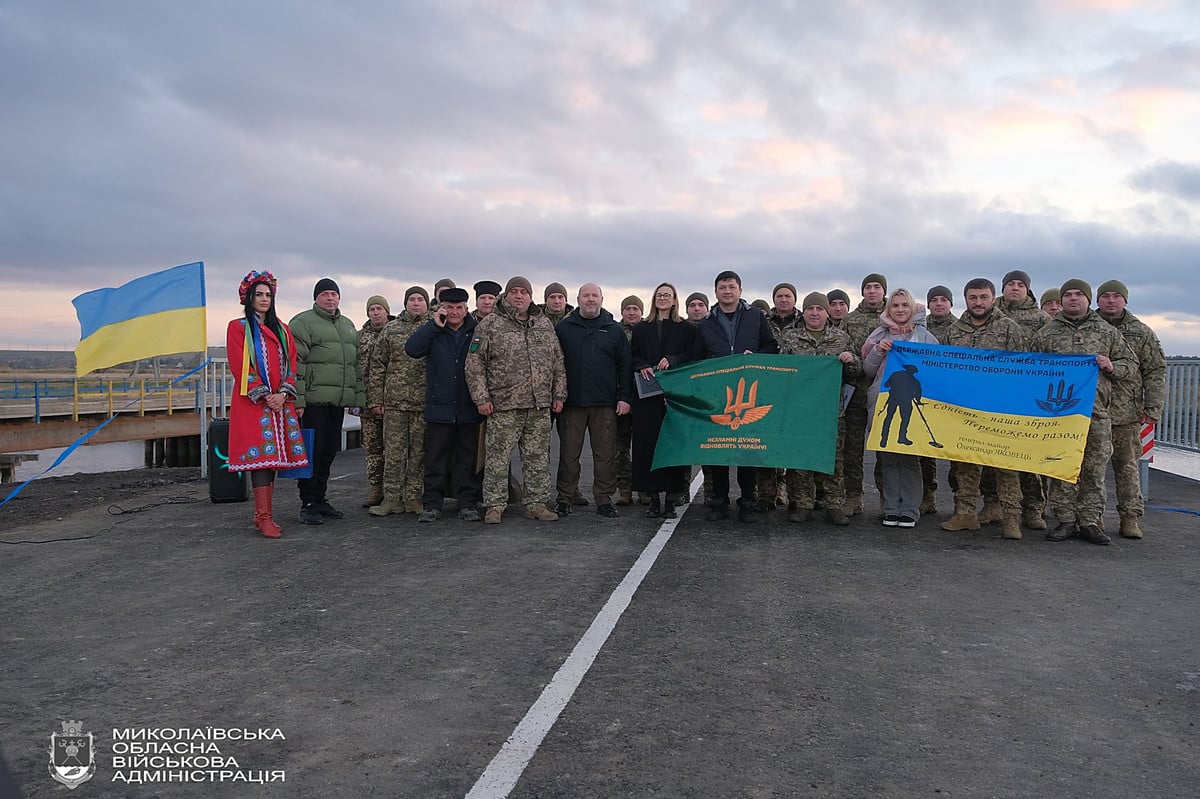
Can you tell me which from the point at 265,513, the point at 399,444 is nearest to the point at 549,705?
the point at 265,513

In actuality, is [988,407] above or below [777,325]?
below

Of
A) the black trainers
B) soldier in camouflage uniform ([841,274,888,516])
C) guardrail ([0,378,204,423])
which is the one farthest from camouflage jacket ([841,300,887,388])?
guardrail ([0,378,204,423])

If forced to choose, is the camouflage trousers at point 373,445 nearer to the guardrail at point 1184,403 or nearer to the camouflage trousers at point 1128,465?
the camouflage trousers at point 1128,465

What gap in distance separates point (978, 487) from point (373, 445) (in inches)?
243

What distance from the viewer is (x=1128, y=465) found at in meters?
8.87

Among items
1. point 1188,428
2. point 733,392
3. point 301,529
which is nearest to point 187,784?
point 301,529

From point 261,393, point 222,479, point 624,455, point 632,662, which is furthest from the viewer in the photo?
point 222,479

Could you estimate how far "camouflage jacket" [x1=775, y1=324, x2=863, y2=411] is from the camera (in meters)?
9.44

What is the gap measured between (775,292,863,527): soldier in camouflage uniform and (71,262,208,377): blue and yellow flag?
666 centimetres

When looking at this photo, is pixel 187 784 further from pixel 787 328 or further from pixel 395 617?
pixel 787 328

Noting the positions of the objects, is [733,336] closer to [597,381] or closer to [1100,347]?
[597,381]

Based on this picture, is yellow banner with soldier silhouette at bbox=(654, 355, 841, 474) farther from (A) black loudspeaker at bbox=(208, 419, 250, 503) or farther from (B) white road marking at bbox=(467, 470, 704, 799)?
(A) black loudspeaker at bbox=(208, 419, 250, 503)

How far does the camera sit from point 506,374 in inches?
362

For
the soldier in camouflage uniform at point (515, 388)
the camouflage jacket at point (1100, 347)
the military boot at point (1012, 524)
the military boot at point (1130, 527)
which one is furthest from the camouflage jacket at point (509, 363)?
the military boot at point (1130, 527)
